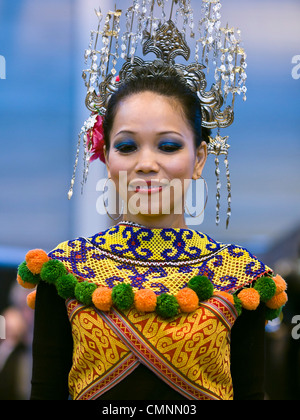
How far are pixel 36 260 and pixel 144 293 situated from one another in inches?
12.3

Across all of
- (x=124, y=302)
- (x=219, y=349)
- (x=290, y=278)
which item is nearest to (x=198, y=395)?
(x=219, y=349)

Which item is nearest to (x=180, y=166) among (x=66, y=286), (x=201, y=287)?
(x=201, y=287)

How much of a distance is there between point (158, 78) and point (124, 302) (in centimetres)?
63

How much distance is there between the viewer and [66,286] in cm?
158

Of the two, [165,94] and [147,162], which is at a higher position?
[165,94]

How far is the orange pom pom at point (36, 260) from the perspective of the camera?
5.35 ft

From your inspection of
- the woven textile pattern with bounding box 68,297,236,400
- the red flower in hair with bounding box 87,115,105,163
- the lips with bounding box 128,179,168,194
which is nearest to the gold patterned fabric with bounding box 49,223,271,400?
the woven textile pattern with bounding box 68,297,236,400

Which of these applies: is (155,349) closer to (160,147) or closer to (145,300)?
(145,300)

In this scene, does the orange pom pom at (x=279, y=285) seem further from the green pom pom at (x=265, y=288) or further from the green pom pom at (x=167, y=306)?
the green pom pom at (x=167, y=306)

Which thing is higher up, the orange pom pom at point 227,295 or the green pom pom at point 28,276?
the green pom pom at point 28,276

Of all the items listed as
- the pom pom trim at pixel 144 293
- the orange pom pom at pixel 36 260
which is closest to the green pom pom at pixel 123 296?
the pom pom trim at pixel 144 293

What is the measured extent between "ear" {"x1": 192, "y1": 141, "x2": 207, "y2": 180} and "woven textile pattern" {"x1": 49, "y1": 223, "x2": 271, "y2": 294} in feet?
0.57

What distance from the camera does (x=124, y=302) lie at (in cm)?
153

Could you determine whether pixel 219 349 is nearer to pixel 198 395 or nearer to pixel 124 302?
pixel 198 395
